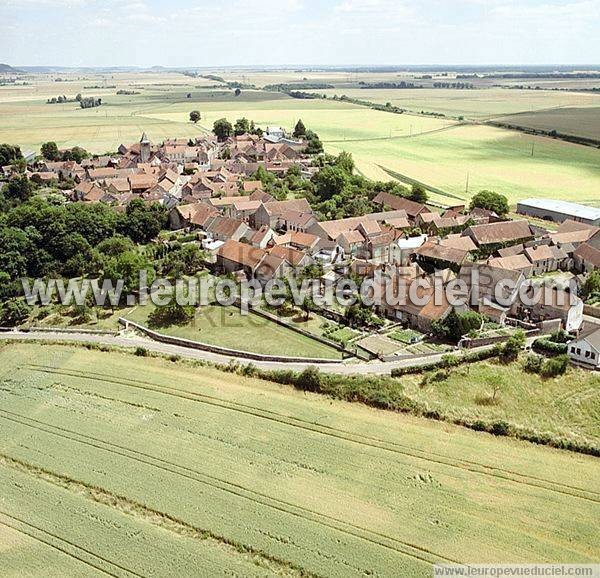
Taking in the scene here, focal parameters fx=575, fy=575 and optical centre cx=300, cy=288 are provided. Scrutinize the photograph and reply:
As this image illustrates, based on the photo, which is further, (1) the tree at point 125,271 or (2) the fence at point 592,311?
(1) the tree at point 125,271

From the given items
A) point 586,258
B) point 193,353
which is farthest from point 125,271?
point 586,258

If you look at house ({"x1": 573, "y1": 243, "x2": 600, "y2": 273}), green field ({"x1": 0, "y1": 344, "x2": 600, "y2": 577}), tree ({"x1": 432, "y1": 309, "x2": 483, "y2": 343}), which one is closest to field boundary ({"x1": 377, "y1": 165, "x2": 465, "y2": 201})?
house ({"x1": 573, "y1": 243, "x2": 600, "y2": 273})

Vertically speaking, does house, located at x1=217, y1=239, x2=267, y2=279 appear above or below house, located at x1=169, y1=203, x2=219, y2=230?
below

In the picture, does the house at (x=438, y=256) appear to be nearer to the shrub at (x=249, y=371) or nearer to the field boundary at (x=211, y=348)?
the field boundary at (x=211, y=348)

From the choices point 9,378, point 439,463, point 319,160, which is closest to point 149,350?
point 9,378

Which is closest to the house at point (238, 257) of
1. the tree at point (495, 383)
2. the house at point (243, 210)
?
the house at point (243, 210)

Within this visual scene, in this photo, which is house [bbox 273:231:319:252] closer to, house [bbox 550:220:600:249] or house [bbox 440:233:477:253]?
house [bbox 440:233:477:253]

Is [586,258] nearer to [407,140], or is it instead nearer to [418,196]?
[418,196]

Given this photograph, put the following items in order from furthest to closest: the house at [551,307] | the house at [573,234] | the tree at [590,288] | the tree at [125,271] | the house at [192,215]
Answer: the house at [192,215], the house at [573,234], the tree at [125,271], the tree at [590,288], the house at [551,307]
